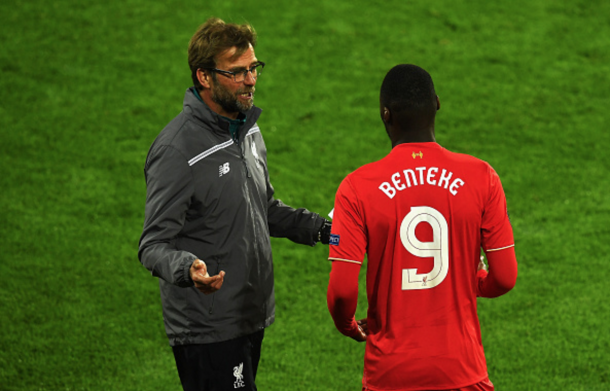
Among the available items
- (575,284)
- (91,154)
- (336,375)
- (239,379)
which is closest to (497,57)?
(575,284)

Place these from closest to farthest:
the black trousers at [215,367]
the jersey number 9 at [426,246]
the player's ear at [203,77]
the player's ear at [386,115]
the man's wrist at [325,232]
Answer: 1. the jersey number 9 at [426,246]
2. the player's ear at [386,115]
3. the black trousers at [215,367]
4. the player's ear at [203,77]
5. the man's wrist at [325,232]

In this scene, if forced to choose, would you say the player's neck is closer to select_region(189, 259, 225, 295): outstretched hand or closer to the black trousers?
select_region(189, 259, 225, 295): outstretched hand

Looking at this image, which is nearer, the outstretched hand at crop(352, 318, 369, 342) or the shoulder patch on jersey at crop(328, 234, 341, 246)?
the shoulder patch on jersey at crop(328, 234, 341, 246)

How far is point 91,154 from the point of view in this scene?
765cm

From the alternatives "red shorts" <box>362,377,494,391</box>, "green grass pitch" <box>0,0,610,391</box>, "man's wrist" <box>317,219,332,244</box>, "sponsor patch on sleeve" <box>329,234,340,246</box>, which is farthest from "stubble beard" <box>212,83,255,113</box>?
"green grass pitch" <box>0,0,610,391</box>

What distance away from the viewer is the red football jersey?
7.95ft

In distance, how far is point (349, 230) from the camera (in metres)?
2.42

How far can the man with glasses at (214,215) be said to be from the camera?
2971 millimetres

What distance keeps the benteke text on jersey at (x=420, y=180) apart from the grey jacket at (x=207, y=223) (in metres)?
0.88

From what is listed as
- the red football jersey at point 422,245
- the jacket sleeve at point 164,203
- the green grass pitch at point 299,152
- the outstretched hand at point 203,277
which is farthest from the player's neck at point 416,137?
the green grass pitch at point 299,152

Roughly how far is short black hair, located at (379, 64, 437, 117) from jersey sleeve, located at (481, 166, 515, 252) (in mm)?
314

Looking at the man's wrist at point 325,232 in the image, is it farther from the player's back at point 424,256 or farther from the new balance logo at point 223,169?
the player's back at point 424,256

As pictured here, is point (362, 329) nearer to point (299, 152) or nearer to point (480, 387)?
point (480, 387)

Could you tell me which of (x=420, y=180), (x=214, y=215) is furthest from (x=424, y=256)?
(x=214, y=215)
